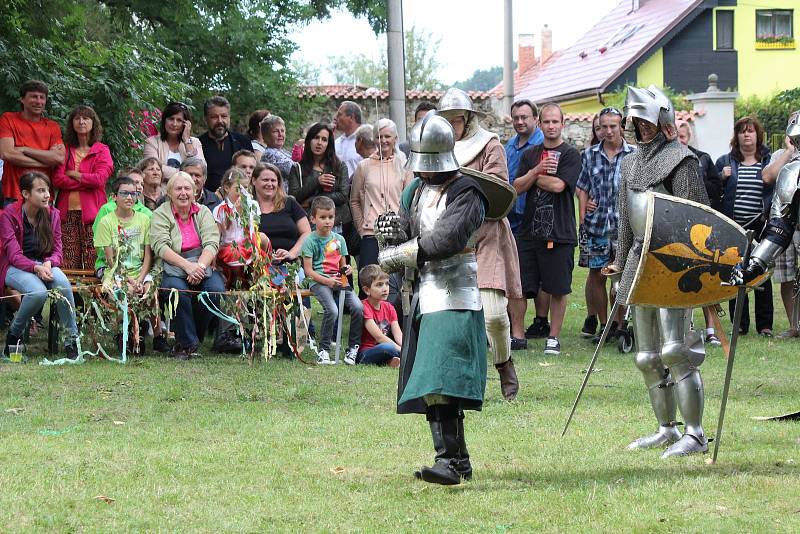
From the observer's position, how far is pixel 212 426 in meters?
7.86

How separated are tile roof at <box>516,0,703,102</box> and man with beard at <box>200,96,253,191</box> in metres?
26.4

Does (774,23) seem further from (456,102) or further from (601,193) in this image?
(456,102)

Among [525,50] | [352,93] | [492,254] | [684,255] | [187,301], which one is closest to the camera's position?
[684,255]

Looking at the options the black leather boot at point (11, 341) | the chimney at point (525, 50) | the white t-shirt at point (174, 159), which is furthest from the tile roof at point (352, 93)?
the chimney at point (525, 50)

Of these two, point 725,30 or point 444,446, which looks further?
point 725,30

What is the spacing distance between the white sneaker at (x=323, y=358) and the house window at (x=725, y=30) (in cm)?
3269


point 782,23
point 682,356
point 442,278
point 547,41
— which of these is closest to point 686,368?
point 682,356

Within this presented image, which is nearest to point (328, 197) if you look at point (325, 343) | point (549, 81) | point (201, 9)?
point (325, 343)

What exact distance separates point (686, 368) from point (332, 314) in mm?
4424

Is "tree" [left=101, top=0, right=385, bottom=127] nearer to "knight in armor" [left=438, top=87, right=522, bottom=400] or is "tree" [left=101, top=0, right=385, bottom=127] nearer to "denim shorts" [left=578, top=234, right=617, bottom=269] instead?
"denim shorts" [left=578, top=234, right=617, bottom=269]

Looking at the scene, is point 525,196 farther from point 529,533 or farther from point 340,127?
point 529,533

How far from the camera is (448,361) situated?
20.3 ft

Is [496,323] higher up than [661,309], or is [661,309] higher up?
[661,309]

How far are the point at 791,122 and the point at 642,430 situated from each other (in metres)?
2.10
